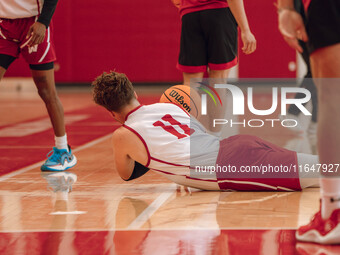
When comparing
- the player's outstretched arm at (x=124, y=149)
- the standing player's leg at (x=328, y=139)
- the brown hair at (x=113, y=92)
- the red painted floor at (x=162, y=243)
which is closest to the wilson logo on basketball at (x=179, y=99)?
the brown hair at (x=113, y=92)

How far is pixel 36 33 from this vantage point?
12.3 ft

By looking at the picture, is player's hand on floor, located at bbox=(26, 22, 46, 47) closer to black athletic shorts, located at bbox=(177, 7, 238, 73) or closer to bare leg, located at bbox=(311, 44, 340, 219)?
black athletic shorts, located at bbox=(177, 7, 238, 73)

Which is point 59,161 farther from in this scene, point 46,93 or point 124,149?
point 124,149

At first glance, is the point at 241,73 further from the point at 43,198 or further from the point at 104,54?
the point at 43,198

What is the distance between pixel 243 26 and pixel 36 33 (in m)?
1.36

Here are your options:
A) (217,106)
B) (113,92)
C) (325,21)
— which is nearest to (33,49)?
(113,92)

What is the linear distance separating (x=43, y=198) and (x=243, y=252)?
140cm

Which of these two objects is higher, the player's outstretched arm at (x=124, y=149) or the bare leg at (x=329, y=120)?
the bare leg at (x=329, y=120)

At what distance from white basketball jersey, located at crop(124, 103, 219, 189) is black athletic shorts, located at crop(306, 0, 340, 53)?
1.18 m

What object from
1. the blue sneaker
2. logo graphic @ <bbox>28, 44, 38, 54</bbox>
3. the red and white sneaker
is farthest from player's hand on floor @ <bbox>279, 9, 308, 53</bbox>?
the blue sneaker

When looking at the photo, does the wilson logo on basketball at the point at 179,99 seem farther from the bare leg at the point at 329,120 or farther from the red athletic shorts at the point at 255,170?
the bare leg at the point at 329,120

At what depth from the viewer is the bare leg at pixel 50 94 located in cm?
393

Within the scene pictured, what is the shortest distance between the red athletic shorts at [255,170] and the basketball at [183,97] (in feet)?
2.13

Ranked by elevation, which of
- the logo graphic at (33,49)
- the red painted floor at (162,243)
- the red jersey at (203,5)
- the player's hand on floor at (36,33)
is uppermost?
the red jersey at (203,5)
